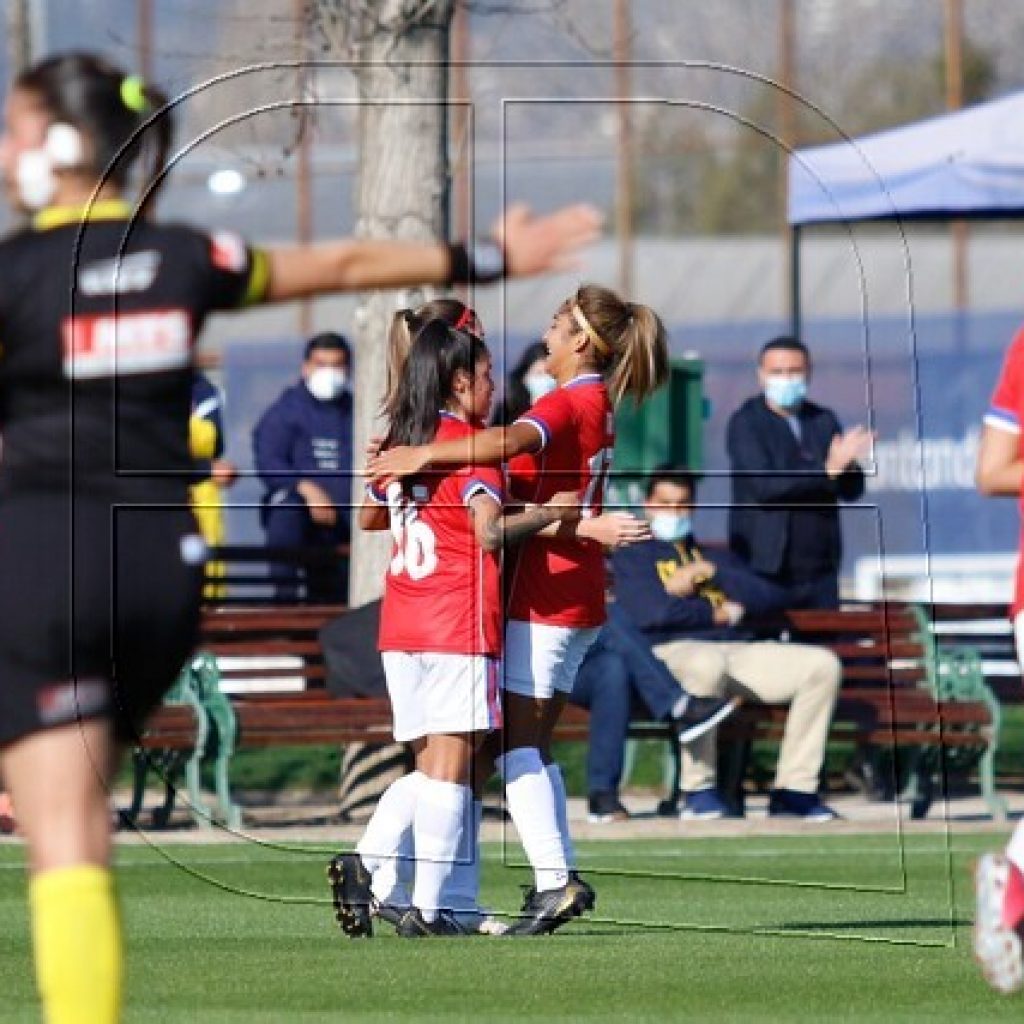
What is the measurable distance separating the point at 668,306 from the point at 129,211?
31297 mm

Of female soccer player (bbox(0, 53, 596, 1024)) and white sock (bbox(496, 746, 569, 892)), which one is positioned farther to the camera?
white sock (bbox(496, 746, 569, 892))

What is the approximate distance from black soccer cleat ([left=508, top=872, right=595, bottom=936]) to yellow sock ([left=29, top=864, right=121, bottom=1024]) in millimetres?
4207

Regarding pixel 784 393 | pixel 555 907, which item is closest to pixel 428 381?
pixel 555 907

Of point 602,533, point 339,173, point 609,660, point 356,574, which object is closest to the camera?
point 602,533

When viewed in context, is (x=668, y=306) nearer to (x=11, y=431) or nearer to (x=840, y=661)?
(x=840, y=661)

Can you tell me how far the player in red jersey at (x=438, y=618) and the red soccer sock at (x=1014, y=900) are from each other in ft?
8.98

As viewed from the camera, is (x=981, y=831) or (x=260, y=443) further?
(x=260, y=443)

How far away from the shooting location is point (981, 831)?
14367mm

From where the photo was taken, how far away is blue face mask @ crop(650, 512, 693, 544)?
46.8 ft

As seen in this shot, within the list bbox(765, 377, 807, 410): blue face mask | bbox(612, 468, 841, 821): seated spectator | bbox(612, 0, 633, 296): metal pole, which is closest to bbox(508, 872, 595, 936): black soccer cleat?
bbox(612, 468, 841, 821): seated spectator

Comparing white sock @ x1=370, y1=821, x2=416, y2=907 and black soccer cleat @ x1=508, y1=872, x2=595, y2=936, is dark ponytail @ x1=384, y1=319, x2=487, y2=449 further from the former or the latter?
black soccer cleat @ x1=508, y1=872, x2=595, y2=936

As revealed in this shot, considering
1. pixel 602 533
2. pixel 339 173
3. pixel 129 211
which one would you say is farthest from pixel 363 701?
pixel 339 173

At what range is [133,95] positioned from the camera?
553 cm

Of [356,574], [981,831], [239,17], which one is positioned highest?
[239,17]
